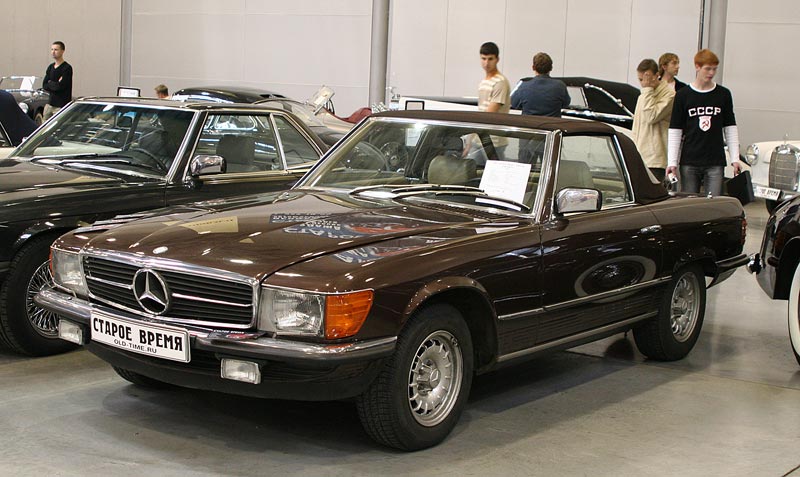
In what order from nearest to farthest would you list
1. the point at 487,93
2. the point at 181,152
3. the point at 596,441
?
the point at 596,441
the point at 181,152
the point at 487,93

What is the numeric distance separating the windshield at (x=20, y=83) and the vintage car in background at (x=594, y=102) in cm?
940

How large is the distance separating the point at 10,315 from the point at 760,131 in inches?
575

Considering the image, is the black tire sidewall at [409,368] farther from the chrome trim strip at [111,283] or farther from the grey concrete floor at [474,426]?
the chrome trim strip at [111,283]

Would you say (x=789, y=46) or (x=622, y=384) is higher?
(x=789, y=46)

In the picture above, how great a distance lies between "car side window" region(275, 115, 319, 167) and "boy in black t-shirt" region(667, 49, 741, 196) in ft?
9.51

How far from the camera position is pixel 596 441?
465cm

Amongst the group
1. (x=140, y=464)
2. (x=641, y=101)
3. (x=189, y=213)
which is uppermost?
(x=641, y=101)

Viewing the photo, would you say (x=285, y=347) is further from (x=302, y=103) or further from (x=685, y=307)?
(x=302, y=103)

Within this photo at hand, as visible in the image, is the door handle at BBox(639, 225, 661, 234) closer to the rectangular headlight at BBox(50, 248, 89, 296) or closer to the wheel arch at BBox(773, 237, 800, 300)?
the wheel arch at BBox(773, 237, 800, 300)

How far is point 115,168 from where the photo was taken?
6.54 metres

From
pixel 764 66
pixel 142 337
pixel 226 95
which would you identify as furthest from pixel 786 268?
pixel 764 66

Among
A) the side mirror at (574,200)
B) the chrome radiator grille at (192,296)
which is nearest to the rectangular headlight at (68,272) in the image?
the chrome radiator grille at (192,296)

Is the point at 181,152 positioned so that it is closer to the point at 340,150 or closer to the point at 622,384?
the point at 340,150

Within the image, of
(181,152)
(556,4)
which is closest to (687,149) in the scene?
(181,152)
